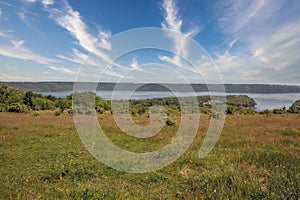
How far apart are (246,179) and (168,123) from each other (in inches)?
429

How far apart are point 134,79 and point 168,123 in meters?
8.52

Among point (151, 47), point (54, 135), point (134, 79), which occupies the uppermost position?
point (151, 47)

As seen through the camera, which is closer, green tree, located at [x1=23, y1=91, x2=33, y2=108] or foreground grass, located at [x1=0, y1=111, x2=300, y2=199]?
foreground grass, located at [x1=0, y1=111, x2=300, y2=199]

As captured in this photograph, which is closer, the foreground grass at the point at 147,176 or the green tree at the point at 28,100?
the foreground grass at the point at 147,176

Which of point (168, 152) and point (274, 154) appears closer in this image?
point (274, 154)

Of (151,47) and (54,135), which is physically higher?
(151,47)

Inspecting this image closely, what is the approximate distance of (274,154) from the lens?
693 cm

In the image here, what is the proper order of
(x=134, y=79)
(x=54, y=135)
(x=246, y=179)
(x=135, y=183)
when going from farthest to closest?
→ (x=54, y=135), (x=134, y=79), (x=135, y=183), (x=246, y=179)

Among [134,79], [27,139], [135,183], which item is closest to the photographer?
[135,183]

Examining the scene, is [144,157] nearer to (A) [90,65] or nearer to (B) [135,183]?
(B) [135,183]

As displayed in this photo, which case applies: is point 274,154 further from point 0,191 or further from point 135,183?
point 0,191

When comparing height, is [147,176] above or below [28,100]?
below

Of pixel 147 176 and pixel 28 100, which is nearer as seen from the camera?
pixel 147 176

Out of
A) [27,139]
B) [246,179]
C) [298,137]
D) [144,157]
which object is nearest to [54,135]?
[27,139]
